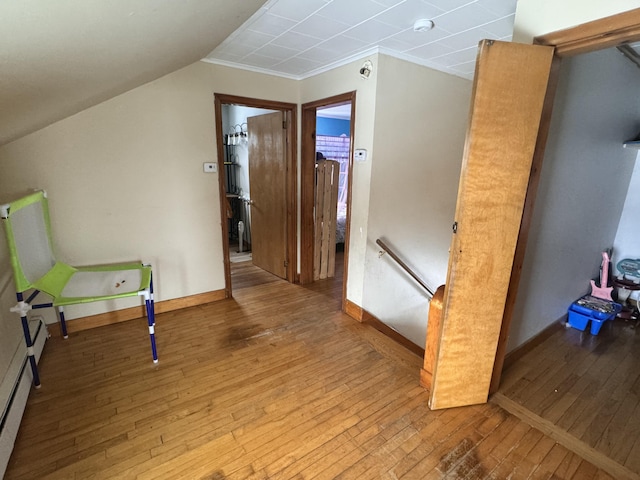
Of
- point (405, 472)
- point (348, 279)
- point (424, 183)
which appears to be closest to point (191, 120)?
point (348, 279)

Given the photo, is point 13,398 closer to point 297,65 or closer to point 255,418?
point 255,418

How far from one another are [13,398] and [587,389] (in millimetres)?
3440

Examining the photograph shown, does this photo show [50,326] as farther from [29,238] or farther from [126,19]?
[126,19]

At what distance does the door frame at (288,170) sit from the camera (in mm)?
2990

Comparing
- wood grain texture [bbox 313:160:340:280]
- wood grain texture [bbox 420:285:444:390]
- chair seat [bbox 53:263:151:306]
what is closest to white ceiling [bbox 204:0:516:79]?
wood grain texture [bbox 313:160:340:280]

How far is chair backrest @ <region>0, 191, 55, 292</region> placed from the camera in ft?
5.69

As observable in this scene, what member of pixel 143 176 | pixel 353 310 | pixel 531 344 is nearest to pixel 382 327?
pixel 353 310

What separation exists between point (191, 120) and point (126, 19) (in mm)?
1751

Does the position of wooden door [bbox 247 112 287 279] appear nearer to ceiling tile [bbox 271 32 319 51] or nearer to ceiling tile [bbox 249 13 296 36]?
ceiling tile [bbox 271 32 319 51]

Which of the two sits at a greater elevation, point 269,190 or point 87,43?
point 87,43

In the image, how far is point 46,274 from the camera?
2166 millimetres

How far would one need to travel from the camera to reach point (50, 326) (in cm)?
254

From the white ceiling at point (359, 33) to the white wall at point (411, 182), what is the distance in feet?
0.70

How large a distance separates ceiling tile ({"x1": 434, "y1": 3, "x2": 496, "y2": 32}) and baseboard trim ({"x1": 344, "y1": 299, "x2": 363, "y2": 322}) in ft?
7.47
